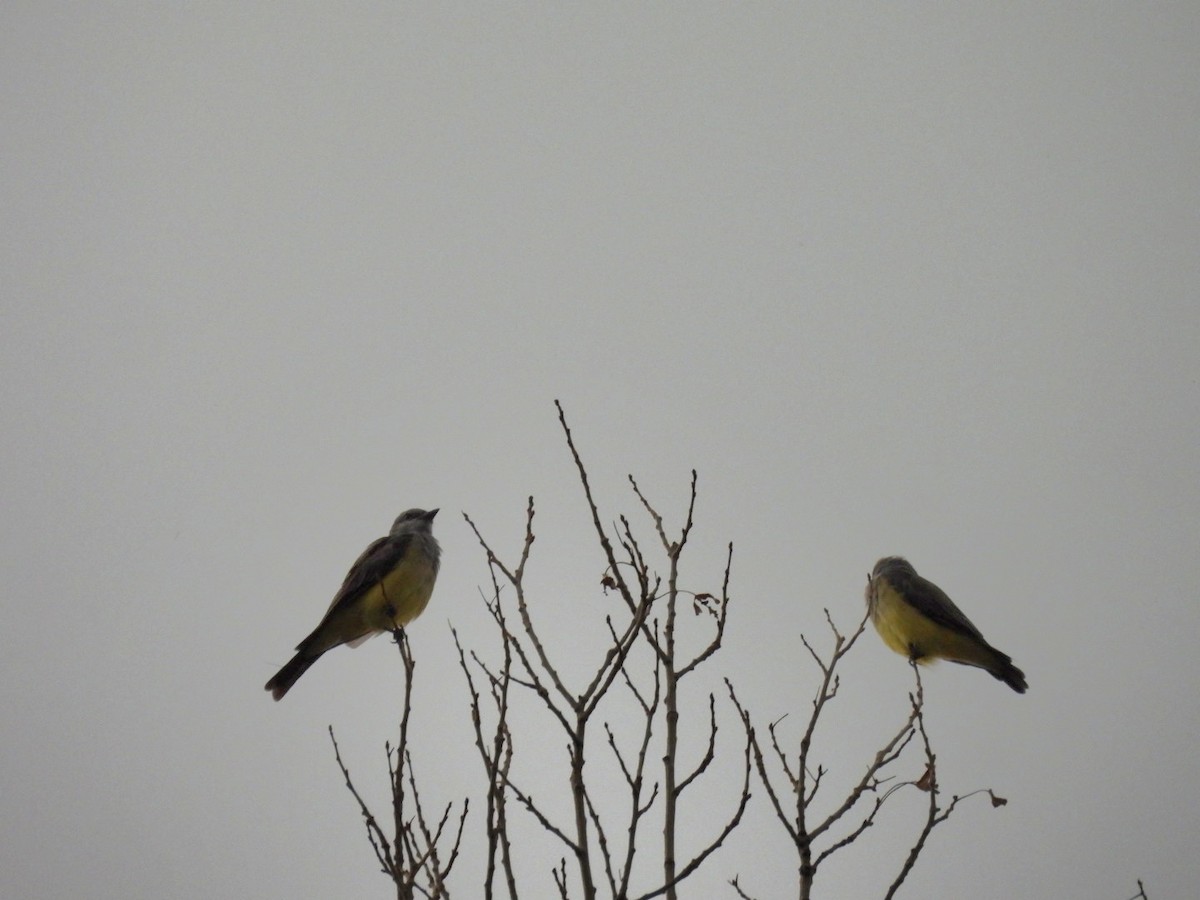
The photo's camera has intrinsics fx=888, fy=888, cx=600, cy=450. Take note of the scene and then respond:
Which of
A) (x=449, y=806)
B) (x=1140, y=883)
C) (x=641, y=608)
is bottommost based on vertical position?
(x=1140, y=883)

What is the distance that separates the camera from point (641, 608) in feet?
11.1

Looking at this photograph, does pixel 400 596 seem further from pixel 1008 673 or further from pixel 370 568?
pixel 1008 673

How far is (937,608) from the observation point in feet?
24.8

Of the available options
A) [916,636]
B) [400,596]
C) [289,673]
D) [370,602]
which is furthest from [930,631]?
[289,673]

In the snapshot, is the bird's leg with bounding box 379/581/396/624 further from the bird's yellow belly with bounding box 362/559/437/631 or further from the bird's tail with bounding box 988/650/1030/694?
the bird's tail with bounding box 988/650/1030/694

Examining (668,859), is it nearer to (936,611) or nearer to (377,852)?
(377,852)

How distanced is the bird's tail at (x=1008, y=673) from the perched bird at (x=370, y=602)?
15.5 ft

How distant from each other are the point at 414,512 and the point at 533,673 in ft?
18.7

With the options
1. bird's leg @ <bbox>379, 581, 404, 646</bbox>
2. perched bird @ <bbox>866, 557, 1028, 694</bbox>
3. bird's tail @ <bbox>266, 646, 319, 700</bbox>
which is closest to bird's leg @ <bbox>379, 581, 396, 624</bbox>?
bird's leg @ <bbox>379, 581, 404, 646</bbox>

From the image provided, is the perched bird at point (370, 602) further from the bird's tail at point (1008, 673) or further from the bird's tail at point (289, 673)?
the bird's tail at point (1008, 673)

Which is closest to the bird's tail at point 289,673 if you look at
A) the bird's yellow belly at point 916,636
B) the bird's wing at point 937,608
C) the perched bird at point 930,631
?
the perched bird at point 930,631

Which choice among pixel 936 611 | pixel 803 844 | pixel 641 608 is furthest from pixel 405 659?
pixel 936 611

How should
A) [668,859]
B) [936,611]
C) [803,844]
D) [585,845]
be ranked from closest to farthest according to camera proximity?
[585,845] < [668,859] < [803,844] < [936,611]

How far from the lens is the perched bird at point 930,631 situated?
7375 millimetres
